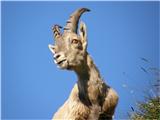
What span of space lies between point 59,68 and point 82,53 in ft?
1.82

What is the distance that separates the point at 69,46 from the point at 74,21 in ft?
2.65

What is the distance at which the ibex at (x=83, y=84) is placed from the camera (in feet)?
29.5

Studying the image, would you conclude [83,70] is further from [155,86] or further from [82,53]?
[155,86]

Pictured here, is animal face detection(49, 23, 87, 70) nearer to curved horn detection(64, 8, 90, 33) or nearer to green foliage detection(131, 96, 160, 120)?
curved horn detection(64, 8, 90, 33)

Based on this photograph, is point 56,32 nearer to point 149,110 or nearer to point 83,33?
point 83,33

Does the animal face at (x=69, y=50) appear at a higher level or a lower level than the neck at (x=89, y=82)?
higher

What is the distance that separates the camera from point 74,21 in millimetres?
9578

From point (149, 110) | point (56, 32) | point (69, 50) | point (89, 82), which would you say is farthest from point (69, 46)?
point (149, 110)

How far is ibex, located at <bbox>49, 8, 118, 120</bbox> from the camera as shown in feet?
29.5

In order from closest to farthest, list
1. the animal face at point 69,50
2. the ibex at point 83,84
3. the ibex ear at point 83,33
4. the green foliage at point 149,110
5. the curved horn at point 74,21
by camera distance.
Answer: the animal face at point 69,50 → the ibex at point 83,84 → the ibex ear at point 83,33 → the curved horn at point 74,21 → the green foliage at point 149,110

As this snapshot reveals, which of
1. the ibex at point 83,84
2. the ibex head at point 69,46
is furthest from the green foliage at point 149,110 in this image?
the ibex head at point 69,46

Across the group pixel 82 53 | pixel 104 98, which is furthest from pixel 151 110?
pixel 82 53

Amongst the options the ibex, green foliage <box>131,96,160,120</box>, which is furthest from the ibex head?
green foliage <box>131,96,160,120</box>

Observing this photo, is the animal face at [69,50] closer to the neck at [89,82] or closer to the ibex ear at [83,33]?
the ibex ear at [83,33]
